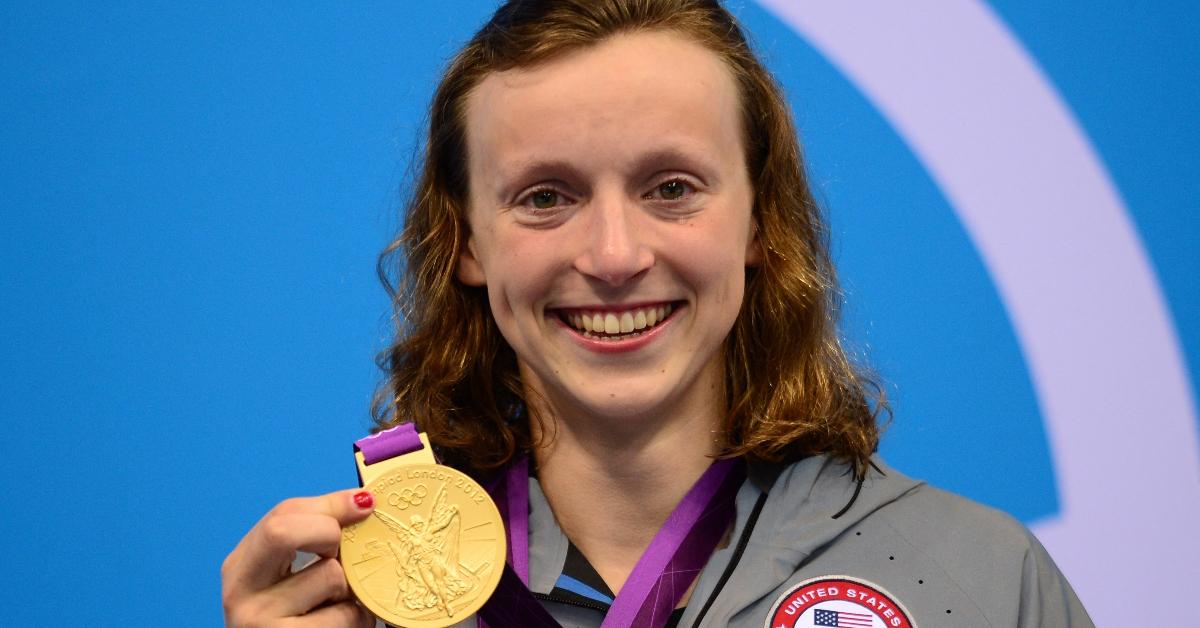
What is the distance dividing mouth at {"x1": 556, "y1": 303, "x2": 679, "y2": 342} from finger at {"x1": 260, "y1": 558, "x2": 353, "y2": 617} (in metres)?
0.41

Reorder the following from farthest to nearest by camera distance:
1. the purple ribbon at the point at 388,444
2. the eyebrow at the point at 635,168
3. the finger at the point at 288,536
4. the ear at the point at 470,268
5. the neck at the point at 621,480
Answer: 1. the ear at the point at 470,268
2. the neck at the point at 621,480
3. the eyebrow at the point at 635,168
4. the purple ribbon at the point at 388,444
5. the finger at the point at 288,536

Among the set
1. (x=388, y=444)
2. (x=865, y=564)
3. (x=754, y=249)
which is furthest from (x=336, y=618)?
(x=754, y=249)

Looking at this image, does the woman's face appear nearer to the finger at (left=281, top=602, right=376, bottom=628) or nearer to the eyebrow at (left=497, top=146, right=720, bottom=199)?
the eyebrow at (left=497, top=146, right=720, bottom=199)

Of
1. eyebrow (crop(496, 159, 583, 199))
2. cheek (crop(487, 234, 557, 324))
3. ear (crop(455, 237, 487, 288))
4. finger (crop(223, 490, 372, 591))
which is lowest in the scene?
finger (crop(223, 490, 372, 591))

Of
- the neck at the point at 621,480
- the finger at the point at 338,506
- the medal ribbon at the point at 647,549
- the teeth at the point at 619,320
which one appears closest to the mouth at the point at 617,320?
the teeth at the point at 619,320

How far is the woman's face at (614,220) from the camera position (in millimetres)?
1519

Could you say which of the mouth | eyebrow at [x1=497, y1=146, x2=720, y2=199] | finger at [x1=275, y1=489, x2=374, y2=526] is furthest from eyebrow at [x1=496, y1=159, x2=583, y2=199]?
finger at [x1=275, y1=489, x2=374, y2=526]

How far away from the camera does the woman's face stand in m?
1.52

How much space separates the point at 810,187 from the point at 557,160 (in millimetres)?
513

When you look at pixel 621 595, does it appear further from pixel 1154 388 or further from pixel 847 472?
pixel 1154 388

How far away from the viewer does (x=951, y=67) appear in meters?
2.53

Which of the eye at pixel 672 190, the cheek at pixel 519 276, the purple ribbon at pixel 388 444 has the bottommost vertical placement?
the purple ribbon at pixel 388 444

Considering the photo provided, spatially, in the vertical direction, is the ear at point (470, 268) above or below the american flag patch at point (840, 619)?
above

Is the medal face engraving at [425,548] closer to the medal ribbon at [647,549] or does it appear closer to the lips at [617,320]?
the medal ribbon at [647,549]
